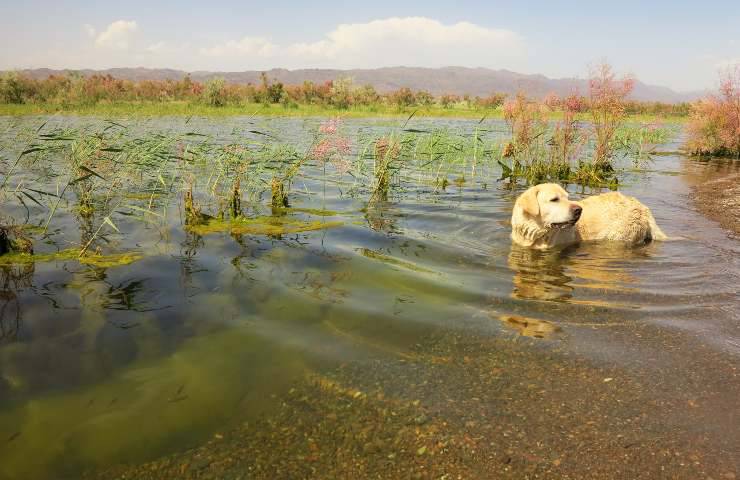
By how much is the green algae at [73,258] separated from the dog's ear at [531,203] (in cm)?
511

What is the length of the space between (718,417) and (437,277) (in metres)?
3.13

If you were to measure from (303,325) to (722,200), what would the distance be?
10.8 metres

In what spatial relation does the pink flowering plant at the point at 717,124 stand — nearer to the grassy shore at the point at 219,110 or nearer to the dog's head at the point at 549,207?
the grassy shore at the point at 219,110

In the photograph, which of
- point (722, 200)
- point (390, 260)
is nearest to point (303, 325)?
point (390, 260)

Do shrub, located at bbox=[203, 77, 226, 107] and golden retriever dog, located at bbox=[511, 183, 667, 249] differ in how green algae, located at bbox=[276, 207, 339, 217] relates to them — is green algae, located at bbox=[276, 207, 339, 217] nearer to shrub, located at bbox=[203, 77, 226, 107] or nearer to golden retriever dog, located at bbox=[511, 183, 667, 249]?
golden retriever dog, located at bbox=[511, 183, 667, 249]

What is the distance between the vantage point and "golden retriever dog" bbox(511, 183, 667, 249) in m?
6.54

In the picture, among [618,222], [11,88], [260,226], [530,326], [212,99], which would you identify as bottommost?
[530,326]

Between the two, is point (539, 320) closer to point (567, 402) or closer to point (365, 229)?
point (567, 402)

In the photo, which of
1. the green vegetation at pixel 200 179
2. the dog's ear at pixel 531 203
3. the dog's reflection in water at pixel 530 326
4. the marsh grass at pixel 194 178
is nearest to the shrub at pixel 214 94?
the marsh grass at pixel 194 178

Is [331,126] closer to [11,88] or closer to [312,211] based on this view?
[312,211]

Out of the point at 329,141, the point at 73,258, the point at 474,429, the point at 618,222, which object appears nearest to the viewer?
the point at 474,429

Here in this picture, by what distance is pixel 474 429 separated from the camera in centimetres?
297

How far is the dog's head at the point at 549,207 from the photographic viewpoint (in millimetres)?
6395

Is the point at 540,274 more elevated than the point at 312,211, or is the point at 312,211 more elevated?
the point at 312,211
